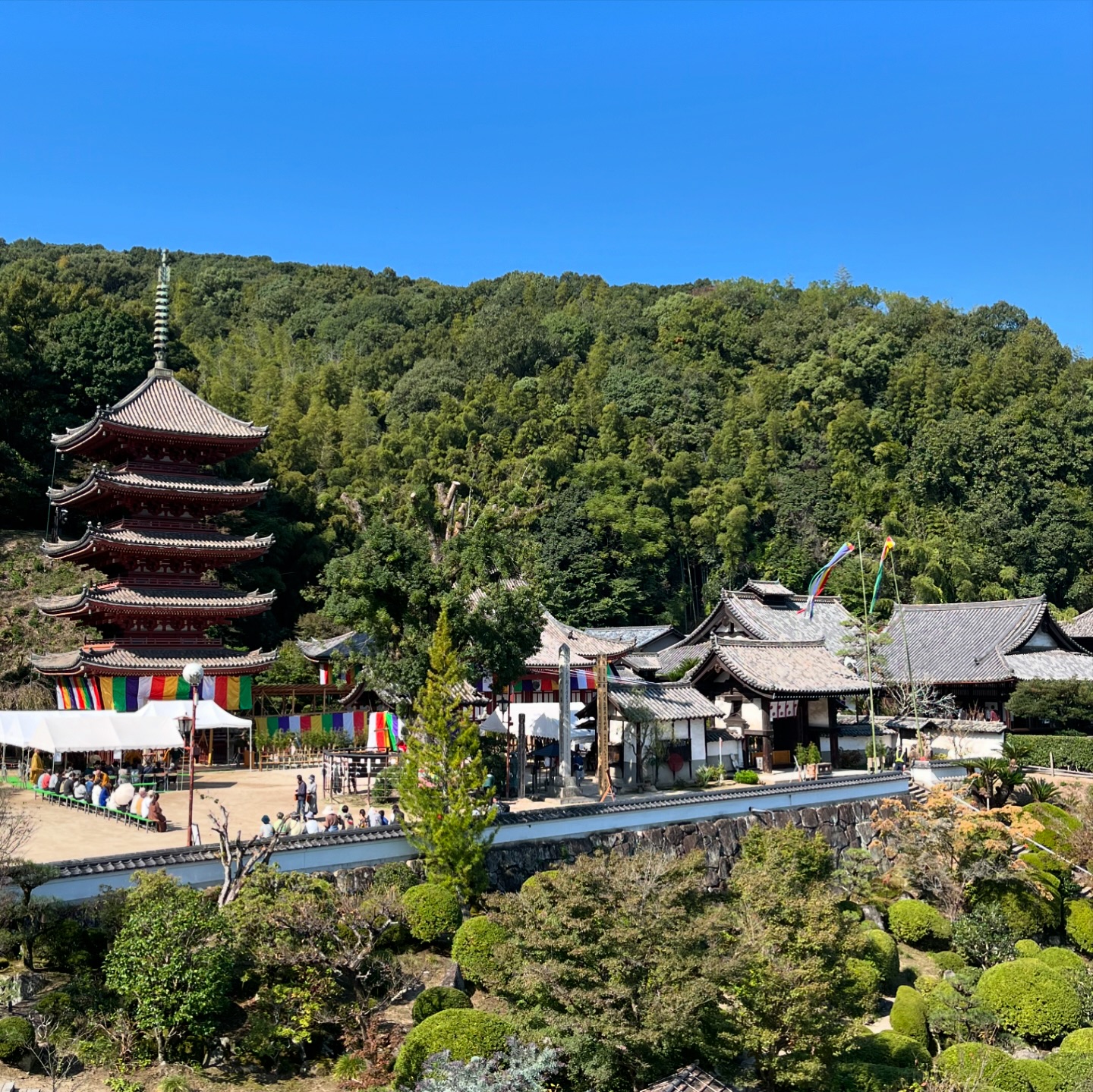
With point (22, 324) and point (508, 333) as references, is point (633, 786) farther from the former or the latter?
point (508, 333)

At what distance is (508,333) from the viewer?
88750 millimetres

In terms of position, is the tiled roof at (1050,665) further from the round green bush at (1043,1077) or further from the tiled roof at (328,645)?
the tiled roof at (328,645)

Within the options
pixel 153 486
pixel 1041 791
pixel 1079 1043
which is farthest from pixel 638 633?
pixel 1079 1043

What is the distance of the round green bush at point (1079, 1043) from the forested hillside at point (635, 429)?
26.4m

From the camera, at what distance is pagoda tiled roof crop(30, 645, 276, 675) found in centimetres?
3325

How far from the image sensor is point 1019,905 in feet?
80.4

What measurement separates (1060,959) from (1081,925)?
151 inches

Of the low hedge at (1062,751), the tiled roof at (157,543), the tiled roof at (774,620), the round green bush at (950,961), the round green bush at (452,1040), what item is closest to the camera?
the round green bush at (452,1040)

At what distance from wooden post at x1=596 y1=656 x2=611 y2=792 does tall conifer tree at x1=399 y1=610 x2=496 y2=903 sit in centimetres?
747

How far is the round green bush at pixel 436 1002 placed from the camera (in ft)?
53.2

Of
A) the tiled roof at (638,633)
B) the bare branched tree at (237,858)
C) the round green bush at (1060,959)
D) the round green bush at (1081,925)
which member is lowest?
the round green bush at (1081,925)

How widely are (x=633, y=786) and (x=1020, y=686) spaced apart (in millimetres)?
15044

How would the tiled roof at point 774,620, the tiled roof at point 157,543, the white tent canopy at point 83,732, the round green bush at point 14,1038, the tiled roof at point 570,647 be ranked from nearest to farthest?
the round green bush at point 14,1038 → the white tent canopy at point 83,732 → the tiled roof at point 157,543 → the tiled roof at point 570,647 → the tiled roof at point 774,620

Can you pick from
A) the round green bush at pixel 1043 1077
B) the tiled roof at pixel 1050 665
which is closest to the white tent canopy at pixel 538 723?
the round green bush at pixel 1043 1077
